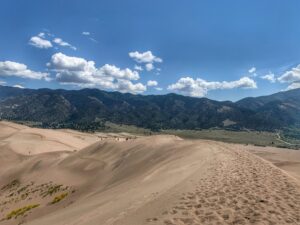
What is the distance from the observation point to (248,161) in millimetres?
27547

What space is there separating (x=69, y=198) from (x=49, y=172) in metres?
17.5

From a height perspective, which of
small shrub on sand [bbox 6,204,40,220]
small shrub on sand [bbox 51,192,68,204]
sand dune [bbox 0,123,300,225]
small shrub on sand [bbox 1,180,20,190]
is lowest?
small shrub on sand [bbox 1,180,20,190]

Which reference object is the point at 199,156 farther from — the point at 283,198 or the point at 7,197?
the point at 7,197

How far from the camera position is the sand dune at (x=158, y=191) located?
44.3 feet

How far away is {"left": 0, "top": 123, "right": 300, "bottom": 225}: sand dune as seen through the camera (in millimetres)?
13500

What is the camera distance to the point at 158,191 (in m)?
18.4

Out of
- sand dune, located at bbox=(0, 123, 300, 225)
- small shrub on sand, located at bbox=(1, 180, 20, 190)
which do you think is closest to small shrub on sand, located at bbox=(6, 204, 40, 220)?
sand dune, located at bbox=(0, 123, 300, 225)

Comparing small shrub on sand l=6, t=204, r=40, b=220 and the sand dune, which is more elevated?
the sand dune

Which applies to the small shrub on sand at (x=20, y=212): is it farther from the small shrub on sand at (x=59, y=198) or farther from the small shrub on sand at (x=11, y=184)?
the small shrub on sand at (x=11, y=184)

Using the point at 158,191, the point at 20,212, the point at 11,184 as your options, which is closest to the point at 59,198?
the point at 20,212

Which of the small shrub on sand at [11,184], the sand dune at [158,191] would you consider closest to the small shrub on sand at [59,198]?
the sand dune at [158,191]

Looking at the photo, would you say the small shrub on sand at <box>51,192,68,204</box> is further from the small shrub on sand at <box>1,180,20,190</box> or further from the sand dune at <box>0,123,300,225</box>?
the small shrub on sand at <box>1,180,20,190</box>

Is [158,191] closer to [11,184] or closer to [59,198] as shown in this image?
[59,198]

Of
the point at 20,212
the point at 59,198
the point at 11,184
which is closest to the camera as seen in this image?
the point at 20,212
